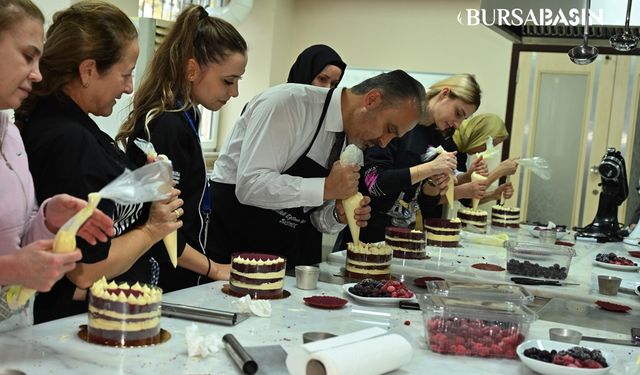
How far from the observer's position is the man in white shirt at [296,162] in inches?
113

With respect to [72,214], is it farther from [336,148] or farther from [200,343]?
[336,148]

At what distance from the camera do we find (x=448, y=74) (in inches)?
276

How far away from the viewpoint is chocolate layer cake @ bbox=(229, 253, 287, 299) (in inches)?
91.3

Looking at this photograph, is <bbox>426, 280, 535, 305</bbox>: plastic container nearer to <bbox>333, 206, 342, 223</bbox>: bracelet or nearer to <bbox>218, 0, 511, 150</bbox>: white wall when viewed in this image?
<bbox>333, 206, 342, 223</bbox>: bracelet

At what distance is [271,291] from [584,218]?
5033mm

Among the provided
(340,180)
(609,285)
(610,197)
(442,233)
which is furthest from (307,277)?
(610,197)

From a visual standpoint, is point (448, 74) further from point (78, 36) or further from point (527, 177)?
point (78, 36)

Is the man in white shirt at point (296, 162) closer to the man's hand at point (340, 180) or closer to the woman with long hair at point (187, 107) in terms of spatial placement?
the man's hand at point (340, 180)

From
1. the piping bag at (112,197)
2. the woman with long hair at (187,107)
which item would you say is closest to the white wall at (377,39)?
the woman with long hair at (187,107)

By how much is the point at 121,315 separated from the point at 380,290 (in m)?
0.96

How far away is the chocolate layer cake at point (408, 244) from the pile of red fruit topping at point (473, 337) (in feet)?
4.50

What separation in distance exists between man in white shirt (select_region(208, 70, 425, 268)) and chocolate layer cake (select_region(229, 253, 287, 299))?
1.78 feet

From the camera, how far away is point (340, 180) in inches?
113

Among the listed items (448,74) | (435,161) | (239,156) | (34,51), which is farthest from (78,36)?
(448,74)
